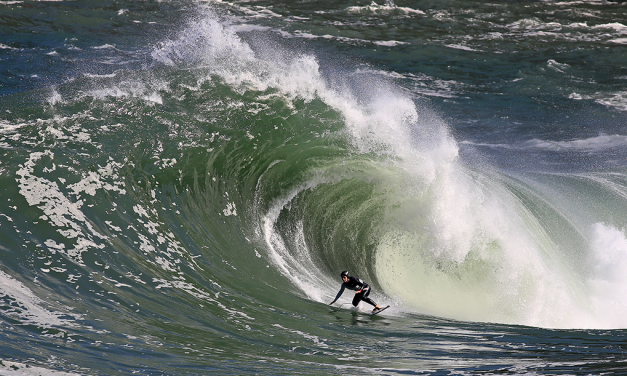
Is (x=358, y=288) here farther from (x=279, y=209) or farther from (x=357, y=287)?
(x=279, y=209)

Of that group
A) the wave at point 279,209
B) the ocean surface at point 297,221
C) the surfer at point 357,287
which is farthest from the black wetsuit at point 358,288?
the wave at point 279,209

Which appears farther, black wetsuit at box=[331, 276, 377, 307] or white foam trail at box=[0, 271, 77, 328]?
black wetsuit at box=[331, 276, 377, 307]

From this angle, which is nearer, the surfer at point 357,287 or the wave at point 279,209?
the surfer at point 357,287

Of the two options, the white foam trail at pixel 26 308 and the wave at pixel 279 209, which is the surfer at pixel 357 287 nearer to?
the wave at pixel 279 209

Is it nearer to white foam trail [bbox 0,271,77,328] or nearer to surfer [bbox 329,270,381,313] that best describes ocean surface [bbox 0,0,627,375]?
white foam trail [bbox 0,271,77,328]

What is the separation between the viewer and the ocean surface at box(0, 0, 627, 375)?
6680 mm

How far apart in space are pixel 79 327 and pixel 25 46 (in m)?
21.2

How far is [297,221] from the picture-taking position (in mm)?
11289

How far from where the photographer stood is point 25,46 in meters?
23.0

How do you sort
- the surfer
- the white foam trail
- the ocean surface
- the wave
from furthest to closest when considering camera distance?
the wave → the surfer → the ocean surface → the white foam trail

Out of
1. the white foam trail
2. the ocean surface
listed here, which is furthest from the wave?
the white foam trail

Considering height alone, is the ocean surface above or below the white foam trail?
above

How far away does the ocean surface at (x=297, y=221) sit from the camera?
21.9ft

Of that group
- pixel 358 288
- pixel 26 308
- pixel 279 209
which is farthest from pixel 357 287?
pixel 26 308
